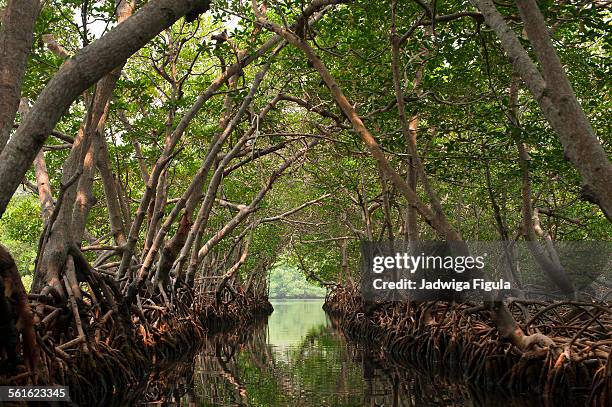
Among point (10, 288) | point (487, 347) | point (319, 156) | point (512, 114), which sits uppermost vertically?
point (319, 156)

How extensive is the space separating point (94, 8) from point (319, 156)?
7561mm

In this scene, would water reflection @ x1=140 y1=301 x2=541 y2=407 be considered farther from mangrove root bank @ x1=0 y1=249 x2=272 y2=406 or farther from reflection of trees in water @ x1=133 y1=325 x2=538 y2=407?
mangrove root bank @ x1=0 y1=249 x2=272 y2=406

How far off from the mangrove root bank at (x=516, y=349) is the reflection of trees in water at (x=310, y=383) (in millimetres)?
316

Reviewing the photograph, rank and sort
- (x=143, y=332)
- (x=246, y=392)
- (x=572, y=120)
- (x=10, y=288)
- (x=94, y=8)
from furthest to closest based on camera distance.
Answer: (x=143, y=332)
(x=94, y=8)
(x=246, y=392)
(x=10, y=288)
(x=572, y=120)

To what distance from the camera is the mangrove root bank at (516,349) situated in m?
6.11

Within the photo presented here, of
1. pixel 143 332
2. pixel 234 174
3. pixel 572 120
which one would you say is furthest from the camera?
pixel 234 174

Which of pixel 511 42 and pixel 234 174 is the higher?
pixel 234 174

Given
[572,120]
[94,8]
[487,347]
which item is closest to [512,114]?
[487,347]

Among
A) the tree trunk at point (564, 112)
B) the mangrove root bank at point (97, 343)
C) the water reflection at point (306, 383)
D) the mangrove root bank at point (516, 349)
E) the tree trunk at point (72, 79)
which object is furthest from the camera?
the water reflection at point (306, 383)

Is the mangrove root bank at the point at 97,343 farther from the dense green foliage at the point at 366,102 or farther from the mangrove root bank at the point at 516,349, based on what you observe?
the mangrove root bank at the point at 516,349

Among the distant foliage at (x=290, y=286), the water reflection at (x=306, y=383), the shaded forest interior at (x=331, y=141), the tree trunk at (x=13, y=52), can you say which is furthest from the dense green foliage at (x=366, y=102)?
the distant foliage at (x=290, y=286)

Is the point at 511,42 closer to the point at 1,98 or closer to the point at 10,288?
the point at 1,98

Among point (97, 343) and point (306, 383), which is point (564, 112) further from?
point (97, 343)

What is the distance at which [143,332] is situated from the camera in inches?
376
